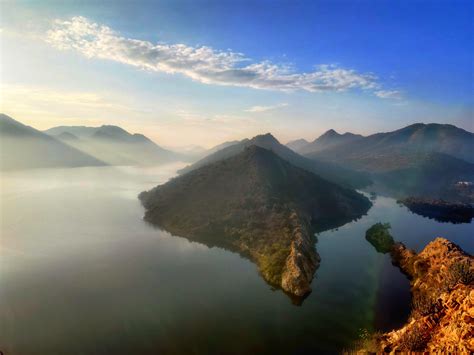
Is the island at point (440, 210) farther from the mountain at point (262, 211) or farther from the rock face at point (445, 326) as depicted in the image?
the rock face at point (445, 326)

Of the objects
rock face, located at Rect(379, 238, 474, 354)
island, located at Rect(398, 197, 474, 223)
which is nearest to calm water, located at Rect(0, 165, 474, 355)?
rock face, located at Rect(379, 238, 474, 354)

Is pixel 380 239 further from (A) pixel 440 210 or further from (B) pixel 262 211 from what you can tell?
(A) pixel 440 210

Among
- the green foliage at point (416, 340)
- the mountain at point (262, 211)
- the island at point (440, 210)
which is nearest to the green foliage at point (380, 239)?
the mountain at point (262, 211)

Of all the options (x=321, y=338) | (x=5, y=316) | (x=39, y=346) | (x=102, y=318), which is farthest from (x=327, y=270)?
(x=5, y=316)

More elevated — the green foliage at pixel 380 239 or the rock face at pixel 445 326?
the rock face at pixel 445 326

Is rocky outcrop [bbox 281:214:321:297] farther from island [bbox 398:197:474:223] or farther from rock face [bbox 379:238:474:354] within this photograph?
island [bbox 398:197:474:223]
